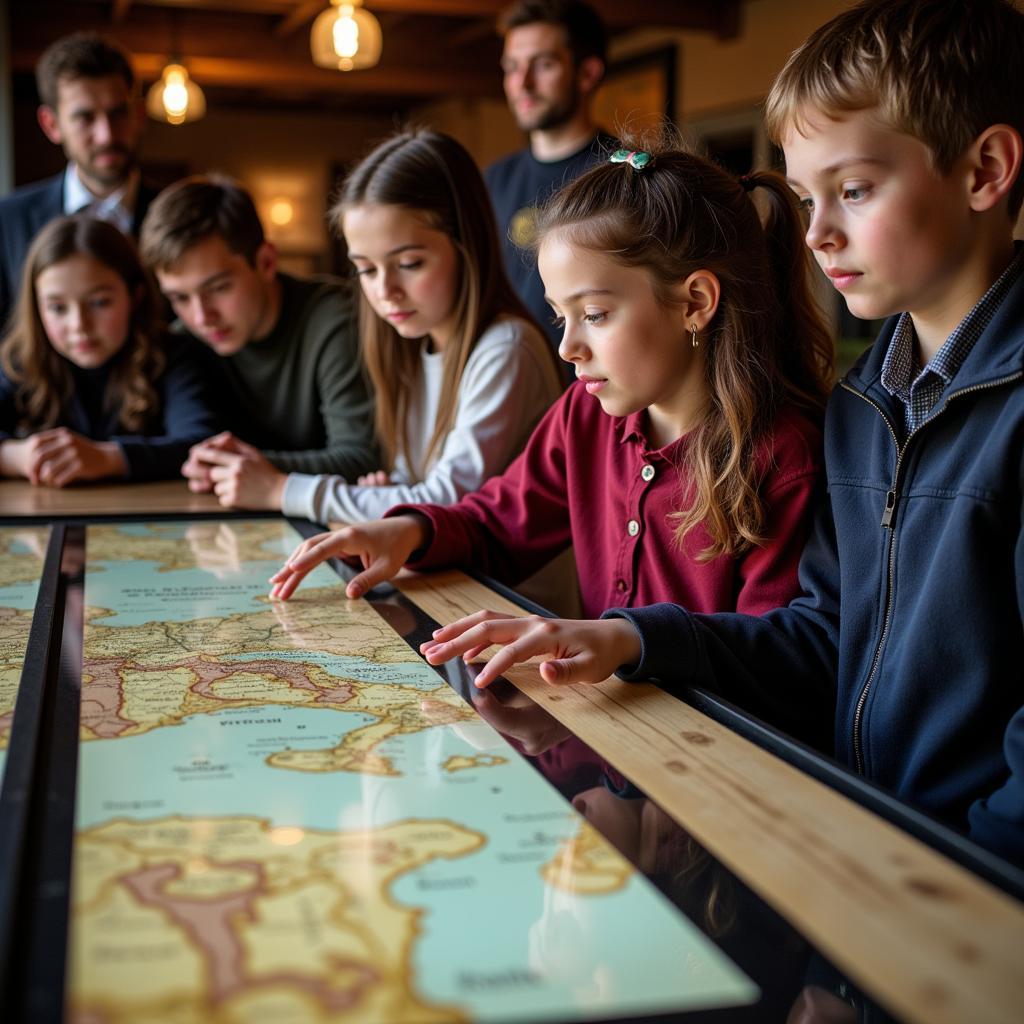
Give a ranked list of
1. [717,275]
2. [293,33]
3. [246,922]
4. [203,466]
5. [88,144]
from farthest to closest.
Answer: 1. [293,33]
2. [88,144]
3. [203,466]
4. [717,275]
5. [246,922]

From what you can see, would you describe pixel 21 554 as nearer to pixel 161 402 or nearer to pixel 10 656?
pixel 10 656

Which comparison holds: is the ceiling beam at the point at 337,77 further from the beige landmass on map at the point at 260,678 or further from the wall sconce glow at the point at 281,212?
the beige landmass on map at the point at 260,678

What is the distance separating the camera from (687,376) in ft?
4.53

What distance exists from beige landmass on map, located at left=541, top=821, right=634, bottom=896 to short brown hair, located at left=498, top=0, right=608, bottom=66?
3124 mm

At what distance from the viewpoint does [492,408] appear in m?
1.88

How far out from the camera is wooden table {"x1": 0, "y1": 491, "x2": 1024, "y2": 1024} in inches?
21.8

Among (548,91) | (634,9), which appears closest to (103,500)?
(548,91)

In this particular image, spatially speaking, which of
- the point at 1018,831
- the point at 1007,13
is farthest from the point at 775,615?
the point at 1007,13

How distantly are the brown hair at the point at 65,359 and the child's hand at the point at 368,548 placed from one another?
1251 millimetres

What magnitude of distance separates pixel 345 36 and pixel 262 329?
9.77 ft

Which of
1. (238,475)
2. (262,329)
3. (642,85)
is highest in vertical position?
(642,85)

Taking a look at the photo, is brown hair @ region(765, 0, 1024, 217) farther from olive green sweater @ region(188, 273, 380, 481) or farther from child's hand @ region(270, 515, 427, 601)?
olive green sweater @ region(188, 273, 380, 481)

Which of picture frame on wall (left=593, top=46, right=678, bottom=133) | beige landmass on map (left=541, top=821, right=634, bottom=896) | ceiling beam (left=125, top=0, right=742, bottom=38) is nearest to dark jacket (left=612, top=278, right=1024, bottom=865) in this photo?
beige landmass on map (left=541, top=821, right=634, bottom=896)

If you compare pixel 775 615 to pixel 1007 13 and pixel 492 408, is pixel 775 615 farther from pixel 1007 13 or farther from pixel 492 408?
pixel 492 408
